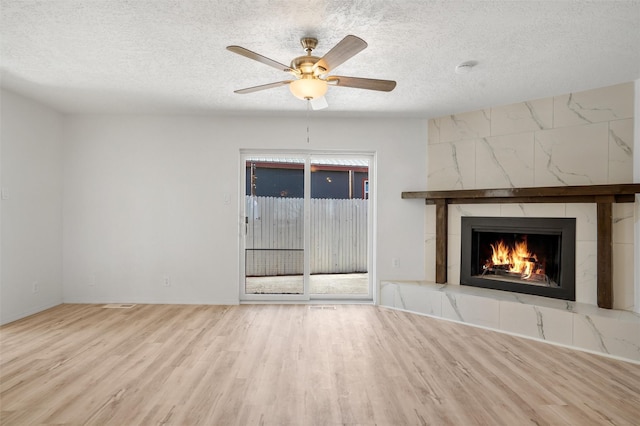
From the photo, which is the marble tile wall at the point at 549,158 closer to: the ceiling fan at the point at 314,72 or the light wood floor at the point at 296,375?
the light wood floor at the point at 296,375

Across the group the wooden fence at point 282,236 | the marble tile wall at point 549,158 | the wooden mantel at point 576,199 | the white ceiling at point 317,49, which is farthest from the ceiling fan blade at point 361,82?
the wooden fence at point 282,236

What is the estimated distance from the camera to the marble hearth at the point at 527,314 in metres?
3.06

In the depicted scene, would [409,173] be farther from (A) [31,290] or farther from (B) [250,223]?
(A) [31,290]

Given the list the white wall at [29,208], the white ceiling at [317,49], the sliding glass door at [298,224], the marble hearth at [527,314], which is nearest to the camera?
the white ceiling at [317,49]

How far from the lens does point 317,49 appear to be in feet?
9.03

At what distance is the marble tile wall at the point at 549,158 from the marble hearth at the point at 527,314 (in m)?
0.37

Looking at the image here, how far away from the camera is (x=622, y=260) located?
3.40 meters

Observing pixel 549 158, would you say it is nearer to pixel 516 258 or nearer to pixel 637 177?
pixel 637 177

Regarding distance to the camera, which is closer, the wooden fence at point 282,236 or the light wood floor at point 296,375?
the light wood floor at point 296,375

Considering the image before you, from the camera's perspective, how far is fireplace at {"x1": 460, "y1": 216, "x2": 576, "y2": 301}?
12.2ft

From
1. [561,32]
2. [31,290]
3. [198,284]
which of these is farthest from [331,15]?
[31,290]

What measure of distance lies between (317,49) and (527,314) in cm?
305

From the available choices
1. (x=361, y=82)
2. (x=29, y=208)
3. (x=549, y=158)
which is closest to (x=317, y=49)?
(x=361, y=82)

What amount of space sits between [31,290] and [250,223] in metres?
2.55
